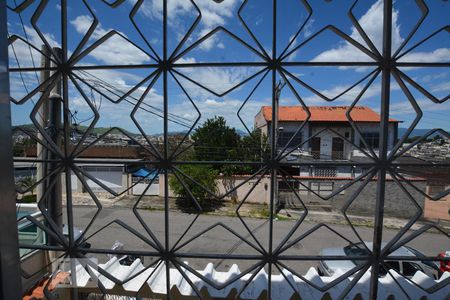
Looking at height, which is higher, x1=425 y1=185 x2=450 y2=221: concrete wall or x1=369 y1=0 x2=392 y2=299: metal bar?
x1=369 y1=0 x2=392 y2=299: metal bar

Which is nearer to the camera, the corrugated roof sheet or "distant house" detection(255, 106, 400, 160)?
"distant house" detection(255, 106, 400, 160)

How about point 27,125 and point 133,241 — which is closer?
point 27,125

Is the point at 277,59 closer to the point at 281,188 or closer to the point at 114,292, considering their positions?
the point at 114,292

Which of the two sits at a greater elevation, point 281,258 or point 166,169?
point 166,169

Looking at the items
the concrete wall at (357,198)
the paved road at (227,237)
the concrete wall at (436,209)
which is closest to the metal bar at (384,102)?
the paved road at (227,237)

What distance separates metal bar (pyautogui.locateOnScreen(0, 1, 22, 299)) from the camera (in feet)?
2.41

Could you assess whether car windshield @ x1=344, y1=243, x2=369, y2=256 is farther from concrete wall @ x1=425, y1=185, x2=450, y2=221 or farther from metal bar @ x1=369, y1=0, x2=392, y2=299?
concrete wall @ x1=425, y1=185, x2=450, y2=221

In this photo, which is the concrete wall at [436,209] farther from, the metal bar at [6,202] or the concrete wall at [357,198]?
the metal bar at [6,202]

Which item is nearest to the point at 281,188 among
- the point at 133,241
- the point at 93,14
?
the point at 133,241

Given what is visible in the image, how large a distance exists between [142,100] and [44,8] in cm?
54

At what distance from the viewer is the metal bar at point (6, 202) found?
2.41ft

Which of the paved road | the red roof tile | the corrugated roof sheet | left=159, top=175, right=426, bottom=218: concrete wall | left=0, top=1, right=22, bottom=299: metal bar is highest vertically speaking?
A: the red roof tile

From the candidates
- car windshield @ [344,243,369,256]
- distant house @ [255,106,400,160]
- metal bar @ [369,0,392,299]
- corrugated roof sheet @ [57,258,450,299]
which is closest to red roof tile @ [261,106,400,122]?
distant house @ [255,106,400,160]

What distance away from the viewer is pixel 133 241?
8969 mm
